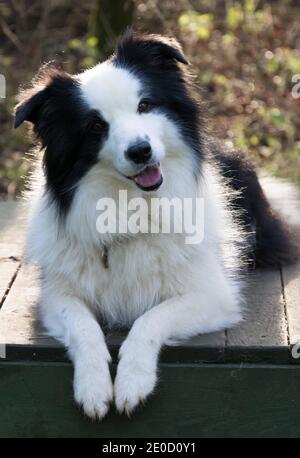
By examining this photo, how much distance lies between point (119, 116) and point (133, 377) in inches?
36.9

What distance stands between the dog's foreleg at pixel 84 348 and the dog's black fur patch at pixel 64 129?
0.38m

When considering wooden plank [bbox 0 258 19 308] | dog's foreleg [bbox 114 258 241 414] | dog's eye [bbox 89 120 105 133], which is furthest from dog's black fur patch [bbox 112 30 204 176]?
wooden plank [bbox 0 258 19 308]

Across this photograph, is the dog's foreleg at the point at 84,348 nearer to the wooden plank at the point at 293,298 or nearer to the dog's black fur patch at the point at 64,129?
the dog's black fur patch at the point at 64,129

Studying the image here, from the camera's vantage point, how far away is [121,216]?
3.23 meters

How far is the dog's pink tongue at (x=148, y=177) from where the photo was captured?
3041 mm

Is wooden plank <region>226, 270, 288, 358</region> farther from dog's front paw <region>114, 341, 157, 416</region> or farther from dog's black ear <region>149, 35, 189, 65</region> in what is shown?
dog's black ear <region>149, 35, 189, 65</region>

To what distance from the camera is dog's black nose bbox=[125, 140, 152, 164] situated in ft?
9.49

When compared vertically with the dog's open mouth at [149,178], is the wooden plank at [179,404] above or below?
below

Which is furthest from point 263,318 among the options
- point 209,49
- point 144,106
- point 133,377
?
point 209,49

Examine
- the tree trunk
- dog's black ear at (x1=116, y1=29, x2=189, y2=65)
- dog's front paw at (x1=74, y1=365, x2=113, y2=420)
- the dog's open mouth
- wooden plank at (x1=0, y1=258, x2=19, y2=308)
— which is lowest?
the tree trunk

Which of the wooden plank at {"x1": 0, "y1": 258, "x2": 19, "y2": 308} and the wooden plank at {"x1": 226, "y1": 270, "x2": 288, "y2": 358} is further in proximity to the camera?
the wooden plank at {"x1": 0, "y1": 258, "x2": 19, "y2": 308}

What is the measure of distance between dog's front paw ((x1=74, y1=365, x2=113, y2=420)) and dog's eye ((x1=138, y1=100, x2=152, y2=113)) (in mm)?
958

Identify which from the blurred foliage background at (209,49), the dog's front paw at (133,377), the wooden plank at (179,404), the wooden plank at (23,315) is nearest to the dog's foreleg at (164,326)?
the dog's front paw at (133,377)

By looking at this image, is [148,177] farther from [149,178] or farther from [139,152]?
[139,152]
